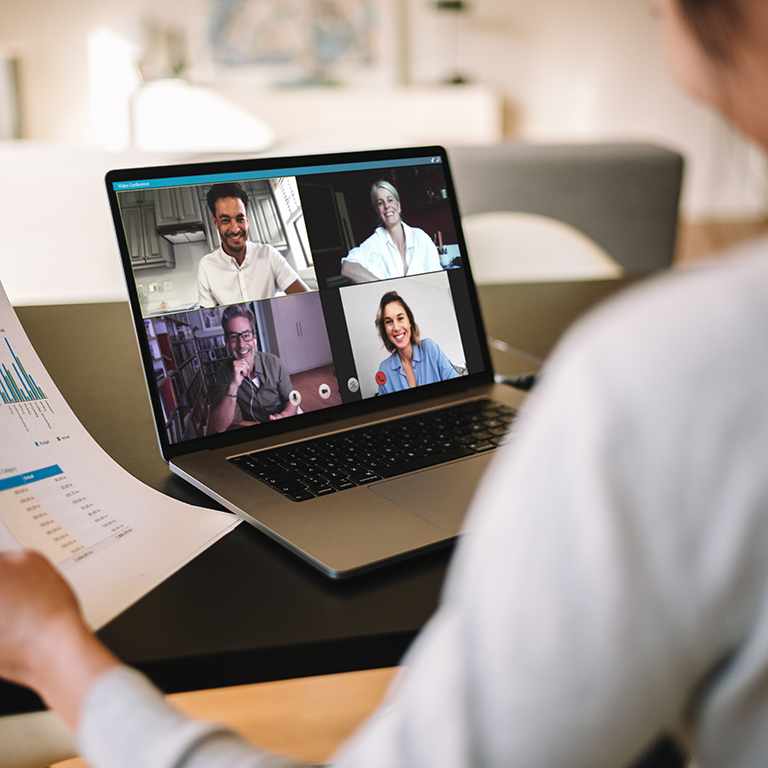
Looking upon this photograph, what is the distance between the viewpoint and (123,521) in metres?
0.58

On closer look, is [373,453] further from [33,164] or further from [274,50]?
[274,50]

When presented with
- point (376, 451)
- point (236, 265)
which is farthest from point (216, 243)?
point (376, 451)

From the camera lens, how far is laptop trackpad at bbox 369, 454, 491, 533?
0.61 metres

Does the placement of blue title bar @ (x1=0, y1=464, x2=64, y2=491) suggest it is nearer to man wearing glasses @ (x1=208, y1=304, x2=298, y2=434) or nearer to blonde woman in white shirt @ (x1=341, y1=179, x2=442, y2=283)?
man wearing glasses @ (x1=208, y1=304, x2=298, y2=434)

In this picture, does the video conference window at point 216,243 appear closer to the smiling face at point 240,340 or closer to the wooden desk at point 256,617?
the smiling face at point 240,340

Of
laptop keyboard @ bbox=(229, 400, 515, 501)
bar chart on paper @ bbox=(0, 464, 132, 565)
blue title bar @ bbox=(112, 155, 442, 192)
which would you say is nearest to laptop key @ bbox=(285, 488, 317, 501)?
laptop keyboard @ bbox=(229, 400, 515, 501)

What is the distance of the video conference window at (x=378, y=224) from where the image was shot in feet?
2.69

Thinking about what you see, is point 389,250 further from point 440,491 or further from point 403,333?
point 440,491

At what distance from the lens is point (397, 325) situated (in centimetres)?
85

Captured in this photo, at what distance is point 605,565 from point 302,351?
536 mm

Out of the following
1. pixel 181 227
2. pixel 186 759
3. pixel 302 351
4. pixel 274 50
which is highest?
pixel 274 50

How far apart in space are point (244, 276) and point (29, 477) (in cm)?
28

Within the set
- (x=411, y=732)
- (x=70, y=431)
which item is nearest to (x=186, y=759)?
(x=411, y=732)

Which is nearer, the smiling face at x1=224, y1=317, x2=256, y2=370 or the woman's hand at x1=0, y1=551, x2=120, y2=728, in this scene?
the woman's hand at x1=0, y1=551, x2=120, y2=728
